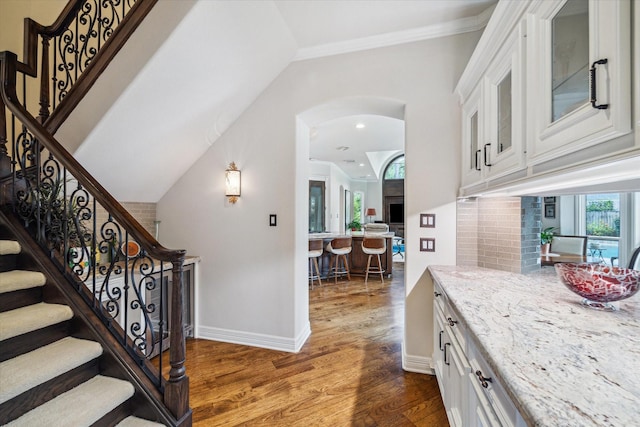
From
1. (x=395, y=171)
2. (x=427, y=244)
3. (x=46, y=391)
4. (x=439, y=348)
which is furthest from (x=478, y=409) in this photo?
(x=395, y=171)

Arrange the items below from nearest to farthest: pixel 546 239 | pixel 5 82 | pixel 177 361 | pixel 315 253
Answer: pixel 177 361
pixel 5 82
pixel 546 239
pixel 315 253

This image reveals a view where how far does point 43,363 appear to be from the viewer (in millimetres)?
1378

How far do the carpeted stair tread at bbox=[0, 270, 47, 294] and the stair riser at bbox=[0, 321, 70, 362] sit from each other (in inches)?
11.5

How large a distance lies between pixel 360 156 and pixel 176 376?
6.78 metres

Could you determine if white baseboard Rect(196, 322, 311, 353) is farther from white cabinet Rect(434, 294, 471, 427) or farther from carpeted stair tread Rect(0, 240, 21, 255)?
carpeted stair tread Rect(0, 240, 21, 255)

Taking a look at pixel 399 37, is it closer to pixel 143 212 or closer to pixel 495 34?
pixel 495 34

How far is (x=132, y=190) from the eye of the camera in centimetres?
286

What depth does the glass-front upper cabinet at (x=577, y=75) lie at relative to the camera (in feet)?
2.43

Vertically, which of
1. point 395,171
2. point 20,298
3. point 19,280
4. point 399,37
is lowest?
point 20,298

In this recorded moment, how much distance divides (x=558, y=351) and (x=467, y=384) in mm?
509

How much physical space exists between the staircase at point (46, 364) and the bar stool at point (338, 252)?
4.03 meters

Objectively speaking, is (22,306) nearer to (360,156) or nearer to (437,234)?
(437,234)

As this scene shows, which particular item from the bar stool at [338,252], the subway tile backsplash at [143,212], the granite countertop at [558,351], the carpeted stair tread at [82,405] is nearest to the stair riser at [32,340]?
the carpeted stair tread at [82,405]

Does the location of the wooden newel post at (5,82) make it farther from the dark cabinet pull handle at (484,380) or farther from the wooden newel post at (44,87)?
the dark cabinet pull handle at (484,380)
